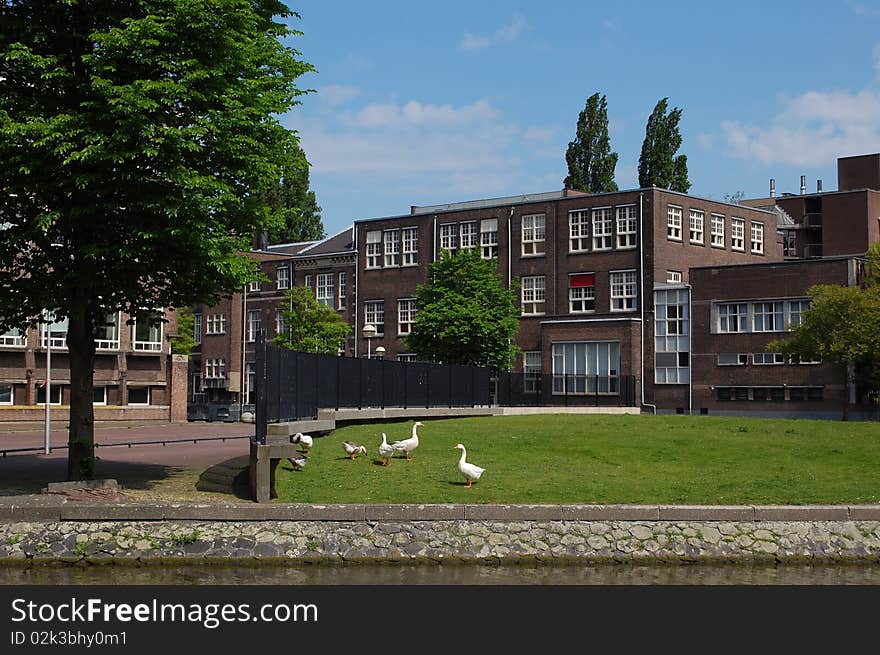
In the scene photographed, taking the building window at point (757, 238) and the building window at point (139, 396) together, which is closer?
the building window at point (139, 396)

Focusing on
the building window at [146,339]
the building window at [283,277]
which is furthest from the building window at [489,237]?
the building window at [146,339]

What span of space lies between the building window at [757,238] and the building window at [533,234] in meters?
14.1

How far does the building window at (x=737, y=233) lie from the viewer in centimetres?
7769

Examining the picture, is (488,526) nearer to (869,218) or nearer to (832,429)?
(832,429)

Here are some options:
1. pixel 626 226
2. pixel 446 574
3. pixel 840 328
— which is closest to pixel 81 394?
pixel 446 574

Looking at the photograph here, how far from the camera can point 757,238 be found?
262 ft

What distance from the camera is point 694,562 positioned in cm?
2139

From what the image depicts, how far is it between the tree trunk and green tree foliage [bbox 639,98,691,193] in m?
67.5

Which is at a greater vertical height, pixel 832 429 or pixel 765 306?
pixel 765 306

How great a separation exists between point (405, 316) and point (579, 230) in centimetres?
1470

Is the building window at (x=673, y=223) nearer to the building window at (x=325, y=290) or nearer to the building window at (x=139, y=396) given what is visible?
the building window at (x=325, y=290)

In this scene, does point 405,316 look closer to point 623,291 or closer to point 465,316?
point 623,291

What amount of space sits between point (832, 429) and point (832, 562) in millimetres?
16101

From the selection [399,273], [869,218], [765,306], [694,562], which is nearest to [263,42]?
[694,562]
